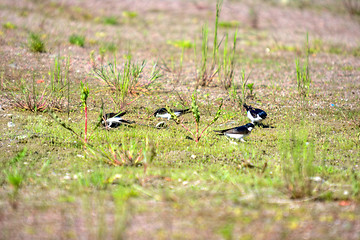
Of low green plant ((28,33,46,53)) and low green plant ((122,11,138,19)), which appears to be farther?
low green plant ((122,11,138,19))

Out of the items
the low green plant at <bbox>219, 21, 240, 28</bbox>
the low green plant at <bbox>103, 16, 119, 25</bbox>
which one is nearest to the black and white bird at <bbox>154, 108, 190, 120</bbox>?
the low green plant at <bbox>103, 16, 119, 25</bbox>

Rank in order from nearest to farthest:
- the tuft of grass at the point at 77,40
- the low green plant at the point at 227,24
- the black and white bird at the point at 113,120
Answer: the black and white bird at the point at 113,120 → the tuft of grass at the point at 77,40 → the low green plant at the point at 227,24

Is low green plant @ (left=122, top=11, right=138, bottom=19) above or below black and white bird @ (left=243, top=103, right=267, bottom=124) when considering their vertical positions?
above

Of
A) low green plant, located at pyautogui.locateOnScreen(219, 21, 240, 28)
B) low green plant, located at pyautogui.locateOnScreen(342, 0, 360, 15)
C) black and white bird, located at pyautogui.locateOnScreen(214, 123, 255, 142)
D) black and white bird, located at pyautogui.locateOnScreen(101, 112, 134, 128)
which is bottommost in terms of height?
black and white bird, located at pyautogui.locateOnScreen(101, 112, 134, 128)

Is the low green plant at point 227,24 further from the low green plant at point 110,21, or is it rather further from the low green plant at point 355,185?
the low green plant at point 355,185

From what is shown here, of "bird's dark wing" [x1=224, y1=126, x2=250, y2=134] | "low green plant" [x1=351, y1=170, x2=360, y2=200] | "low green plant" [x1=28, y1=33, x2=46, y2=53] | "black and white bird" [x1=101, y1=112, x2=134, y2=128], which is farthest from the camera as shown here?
"low green plant" [x1=28, y1=33, x2=46, y2=53]

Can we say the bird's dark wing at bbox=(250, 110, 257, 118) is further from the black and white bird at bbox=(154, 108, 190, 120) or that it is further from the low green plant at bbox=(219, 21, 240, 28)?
the low green plant at bbox=(219, 21, 240, 28)

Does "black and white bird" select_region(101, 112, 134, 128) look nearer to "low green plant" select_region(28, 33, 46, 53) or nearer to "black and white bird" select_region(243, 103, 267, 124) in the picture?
"black and white bird" select_region(243, 103, 267, 124)

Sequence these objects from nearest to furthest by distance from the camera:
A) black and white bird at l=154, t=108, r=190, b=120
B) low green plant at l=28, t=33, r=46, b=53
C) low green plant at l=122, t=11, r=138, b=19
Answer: black and white bird at l=154, t=108, r=190, b=120, low green plant at l=28, t=33, r=46, b=53, low green plant at l=122, t=11, r=138, b=19

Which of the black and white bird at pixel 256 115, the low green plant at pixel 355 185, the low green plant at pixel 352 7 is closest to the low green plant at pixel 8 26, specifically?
the black and white bird at pixel 256 115

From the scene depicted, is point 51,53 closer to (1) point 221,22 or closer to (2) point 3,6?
(2) point 3,6

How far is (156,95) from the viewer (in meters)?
5.80

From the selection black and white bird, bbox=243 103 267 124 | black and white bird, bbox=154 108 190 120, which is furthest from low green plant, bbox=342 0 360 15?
black and white bird, bbox=154 108 190 120

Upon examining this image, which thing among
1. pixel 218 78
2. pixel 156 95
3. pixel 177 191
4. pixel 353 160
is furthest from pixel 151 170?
pixel 218 78
